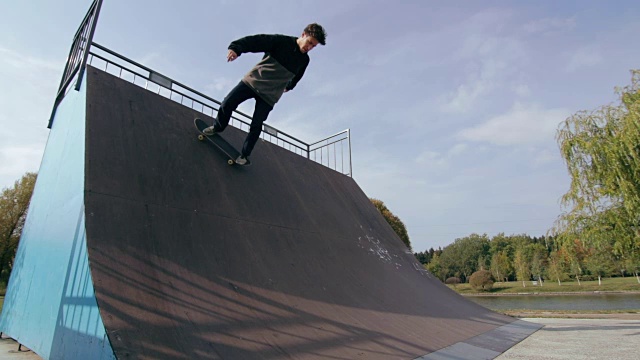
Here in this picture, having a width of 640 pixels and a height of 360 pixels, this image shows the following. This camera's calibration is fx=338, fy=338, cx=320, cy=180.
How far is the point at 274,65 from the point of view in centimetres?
370

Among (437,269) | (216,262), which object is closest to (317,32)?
(216,262)

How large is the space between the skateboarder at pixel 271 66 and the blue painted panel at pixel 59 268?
1611 millimetres

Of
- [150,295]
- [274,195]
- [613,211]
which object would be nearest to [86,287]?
[150,295]

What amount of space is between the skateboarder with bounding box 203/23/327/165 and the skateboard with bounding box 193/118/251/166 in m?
0.66

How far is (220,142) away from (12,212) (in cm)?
2236

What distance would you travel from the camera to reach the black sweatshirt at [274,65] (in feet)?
12.0

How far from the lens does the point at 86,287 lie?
2.26 metres

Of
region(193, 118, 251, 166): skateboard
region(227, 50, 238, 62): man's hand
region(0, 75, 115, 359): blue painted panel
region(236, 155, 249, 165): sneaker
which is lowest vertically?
region(0, 75, 115, 359): blue painted panel

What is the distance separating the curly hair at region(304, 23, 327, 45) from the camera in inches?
134

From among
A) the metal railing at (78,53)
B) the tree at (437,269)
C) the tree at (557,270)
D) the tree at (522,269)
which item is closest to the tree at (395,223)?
the metal railing at (78,53)

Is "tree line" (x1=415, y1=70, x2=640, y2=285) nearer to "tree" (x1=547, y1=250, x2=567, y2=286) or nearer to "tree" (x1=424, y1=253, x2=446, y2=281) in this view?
"tree" (x1=547, y1=250, x2=567, y2=286)

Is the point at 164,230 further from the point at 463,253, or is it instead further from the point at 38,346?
the point at 463,253

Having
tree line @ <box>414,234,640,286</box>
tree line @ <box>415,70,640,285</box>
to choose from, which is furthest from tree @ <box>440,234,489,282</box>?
tree line @ <box>415,70,640,285</box>

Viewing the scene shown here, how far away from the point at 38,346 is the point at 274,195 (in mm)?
2980
